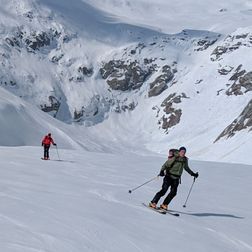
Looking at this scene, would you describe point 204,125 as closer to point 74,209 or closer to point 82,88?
point 82,88

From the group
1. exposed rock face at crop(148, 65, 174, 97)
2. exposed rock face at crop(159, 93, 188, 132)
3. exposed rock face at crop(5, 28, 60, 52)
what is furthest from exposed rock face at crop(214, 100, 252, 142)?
exposed rock face at crop(5, 28, 60, 52)

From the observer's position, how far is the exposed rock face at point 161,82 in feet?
486

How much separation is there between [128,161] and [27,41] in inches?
5143

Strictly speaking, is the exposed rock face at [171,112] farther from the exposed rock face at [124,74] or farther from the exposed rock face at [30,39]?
the exposed rock face at [30,39]

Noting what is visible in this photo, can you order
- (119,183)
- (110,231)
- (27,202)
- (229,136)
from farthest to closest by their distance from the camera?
(229,136) < (119,183) < (27,202) < (110,231)

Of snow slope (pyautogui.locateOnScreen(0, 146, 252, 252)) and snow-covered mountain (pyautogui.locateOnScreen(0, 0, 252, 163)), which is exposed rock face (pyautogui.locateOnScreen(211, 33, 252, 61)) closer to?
snow-covered mountain (pyautogui.locateOnScreen(0, 0, 252, 163))

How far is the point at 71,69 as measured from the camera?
513 ft

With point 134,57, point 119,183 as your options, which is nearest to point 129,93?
point 134,57

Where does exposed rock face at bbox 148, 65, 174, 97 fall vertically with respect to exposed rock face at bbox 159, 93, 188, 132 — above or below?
above

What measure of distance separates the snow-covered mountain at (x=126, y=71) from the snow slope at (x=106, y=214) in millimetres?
89366

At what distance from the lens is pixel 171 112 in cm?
13362

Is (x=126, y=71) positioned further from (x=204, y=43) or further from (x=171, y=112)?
(x=171, y=112)

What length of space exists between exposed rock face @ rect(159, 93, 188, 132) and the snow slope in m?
108

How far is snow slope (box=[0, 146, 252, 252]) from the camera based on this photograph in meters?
9.92
